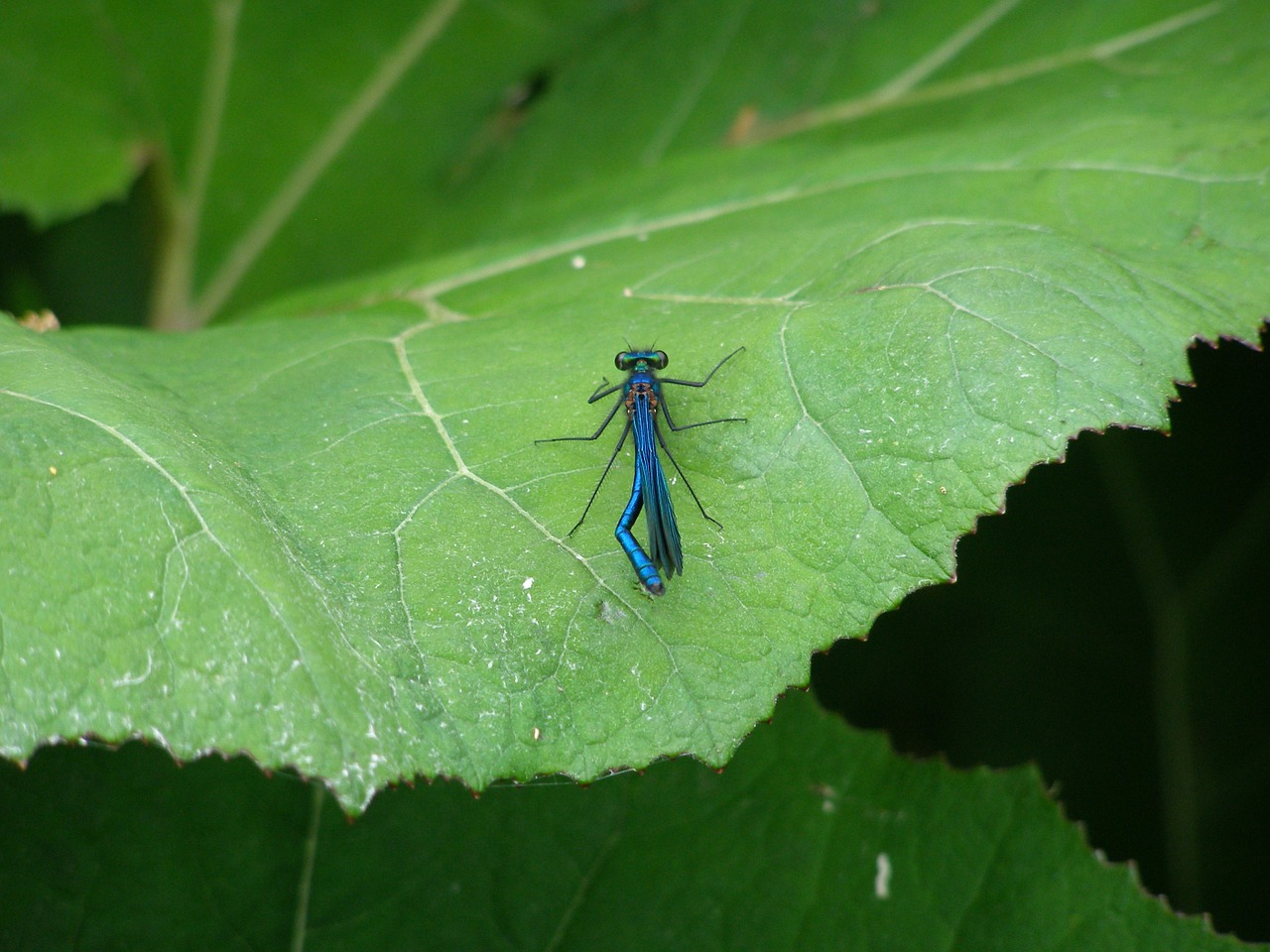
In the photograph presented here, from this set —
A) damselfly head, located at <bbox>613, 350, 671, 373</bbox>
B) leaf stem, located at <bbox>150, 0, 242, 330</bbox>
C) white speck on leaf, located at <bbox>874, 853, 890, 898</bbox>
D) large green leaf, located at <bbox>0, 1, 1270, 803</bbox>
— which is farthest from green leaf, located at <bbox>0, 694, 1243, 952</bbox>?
leaf stem, located at <bbox>150, 0, 242, 330</bbox>

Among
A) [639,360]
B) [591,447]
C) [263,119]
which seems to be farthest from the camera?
[263,119]

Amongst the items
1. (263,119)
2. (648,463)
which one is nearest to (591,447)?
(648,463)

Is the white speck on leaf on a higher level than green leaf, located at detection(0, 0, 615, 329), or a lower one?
lower

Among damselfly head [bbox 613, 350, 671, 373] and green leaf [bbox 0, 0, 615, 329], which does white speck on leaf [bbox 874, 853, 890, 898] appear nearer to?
A: damselfly head [bbox 613, 350, 671, 373]

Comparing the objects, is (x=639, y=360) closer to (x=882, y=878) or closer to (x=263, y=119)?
(x=882, y=878)

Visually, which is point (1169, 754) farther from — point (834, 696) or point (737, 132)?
point (737, 132)
